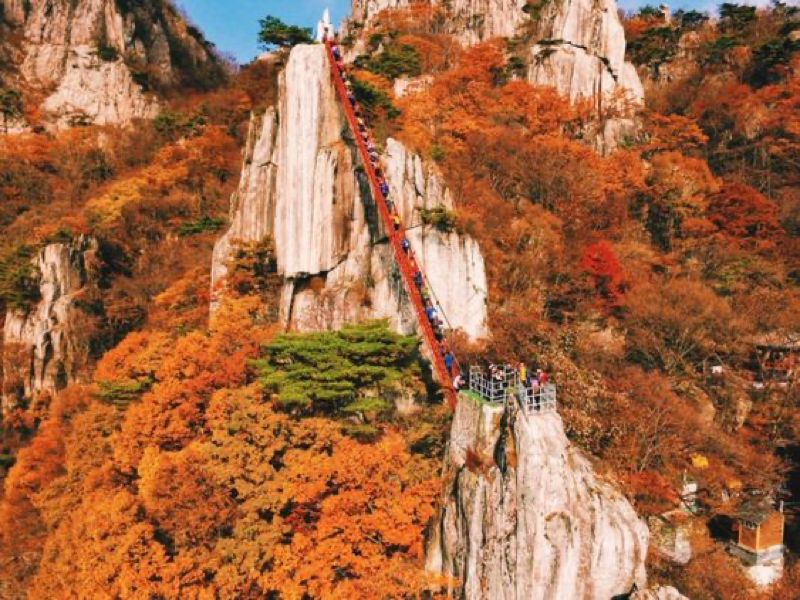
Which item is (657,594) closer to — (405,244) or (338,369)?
(338,369)

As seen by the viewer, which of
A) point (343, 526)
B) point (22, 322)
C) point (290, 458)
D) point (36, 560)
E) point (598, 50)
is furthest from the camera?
point (598, 50)

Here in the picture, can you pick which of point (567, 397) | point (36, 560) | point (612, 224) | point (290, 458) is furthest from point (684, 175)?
point (36, 560)

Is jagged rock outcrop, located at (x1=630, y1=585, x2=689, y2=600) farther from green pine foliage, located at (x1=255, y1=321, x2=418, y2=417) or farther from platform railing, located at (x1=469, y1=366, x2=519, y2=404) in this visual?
green pine foliage, located at (x1=255, y1=321, x2=418, y2=417)

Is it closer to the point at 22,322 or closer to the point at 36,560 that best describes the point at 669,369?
the point at 36,560

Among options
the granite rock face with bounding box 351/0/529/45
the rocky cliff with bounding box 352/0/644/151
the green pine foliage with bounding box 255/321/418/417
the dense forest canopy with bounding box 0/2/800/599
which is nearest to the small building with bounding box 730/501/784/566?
the dense forest canopy with bounding box 0/2/800/599

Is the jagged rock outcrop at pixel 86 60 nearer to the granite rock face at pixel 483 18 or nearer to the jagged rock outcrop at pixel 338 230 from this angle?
the granite rock face at pixel 483 18

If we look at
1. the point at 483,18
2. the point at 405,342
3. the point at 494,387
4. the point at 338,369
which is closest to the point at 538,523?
the point at 494,387
